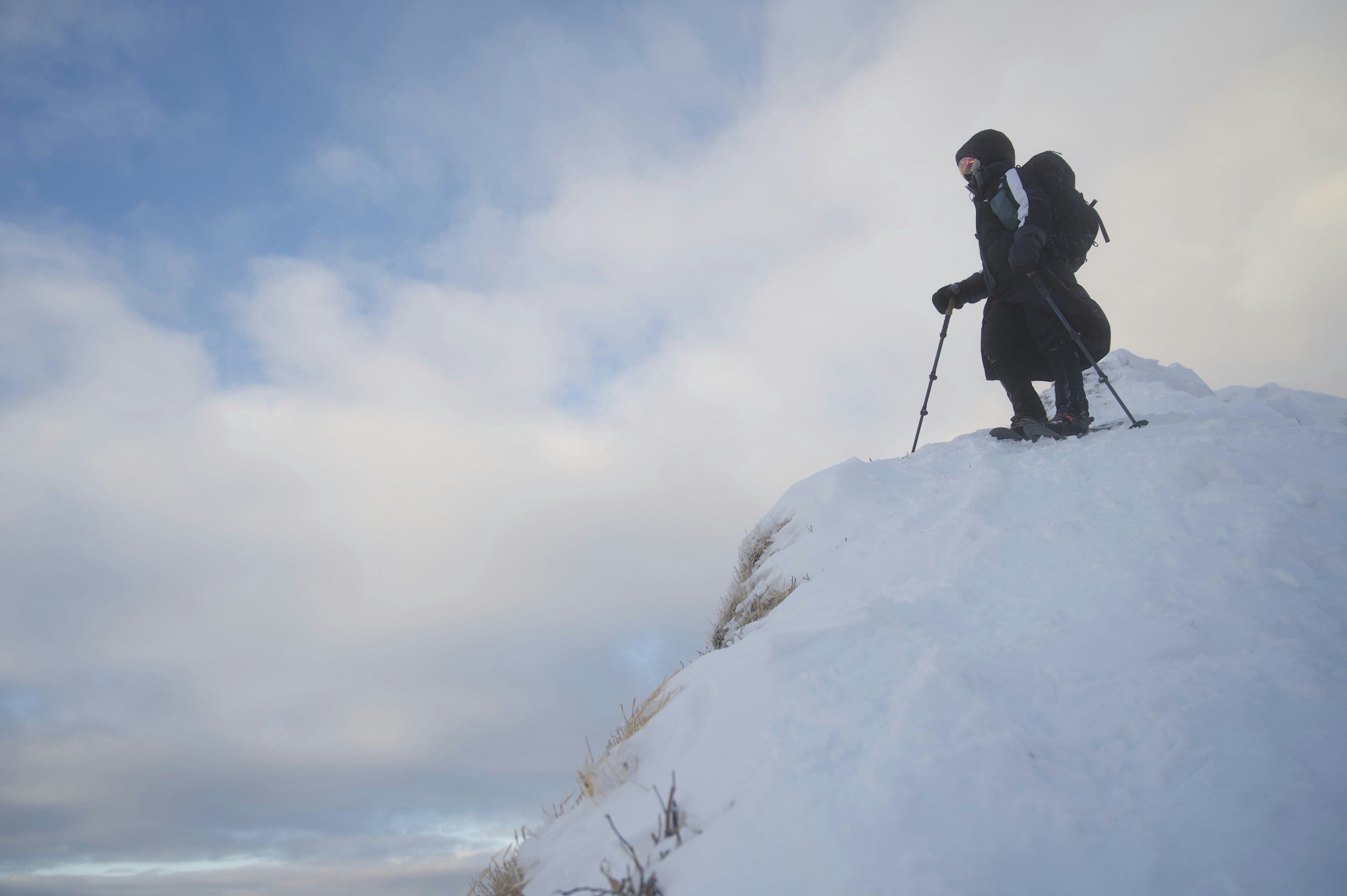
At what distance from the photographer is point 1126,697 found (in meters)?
2.45

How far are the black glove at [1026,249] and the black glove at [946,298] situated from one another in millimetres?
1046

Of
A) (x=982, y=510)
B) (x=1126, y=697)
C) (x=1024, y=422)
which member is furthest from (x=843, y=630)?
(x=1024, y=422)

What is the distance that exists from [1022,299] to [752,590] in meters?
3.95

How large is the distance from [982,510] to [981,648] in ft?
6.08

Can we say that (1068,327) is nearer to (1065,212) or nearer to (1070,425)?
(1070,425)

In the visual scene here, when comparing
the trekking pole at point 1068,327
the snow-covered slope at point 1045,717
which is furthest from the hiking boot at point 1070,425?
the snow-covered slope at point 1045,717

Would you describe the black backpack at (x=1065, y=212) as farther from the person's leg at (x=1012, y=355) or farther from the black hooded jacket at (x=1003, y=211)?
the person's leg at (x=1012, y=355)

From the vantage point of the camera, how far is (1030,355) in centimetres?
690

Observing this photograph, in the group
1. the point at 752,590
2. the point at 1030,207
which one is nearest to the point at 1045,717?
the point at 752,590

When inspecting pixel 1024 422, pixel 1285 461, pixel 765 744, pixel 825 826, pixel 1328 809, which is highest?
pixel 1024 422

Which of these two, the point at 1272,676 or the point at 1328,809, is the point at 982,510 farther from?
the point at 1328,809

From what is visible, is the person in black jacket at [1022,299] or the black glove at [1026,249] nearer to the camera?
the black glove at [1026,249]

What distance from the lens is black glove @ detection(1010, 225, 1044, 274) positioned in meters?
6.08

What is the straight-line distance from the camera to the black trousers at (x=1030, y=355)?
6.42 metres
